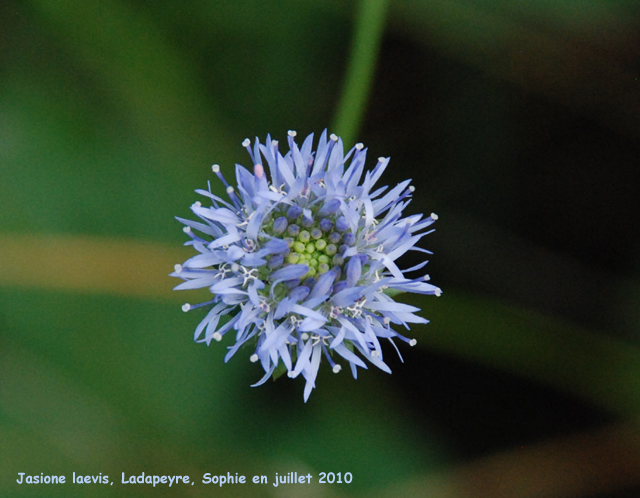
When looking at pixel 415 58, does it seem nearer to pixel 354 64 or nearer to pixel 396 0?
pixel 396 0

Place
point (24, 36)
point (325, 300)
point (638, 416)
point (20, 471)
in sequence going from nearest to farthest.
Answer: point (325, 300) → point (20, 471) → point (24, 36) → point (638, 416)

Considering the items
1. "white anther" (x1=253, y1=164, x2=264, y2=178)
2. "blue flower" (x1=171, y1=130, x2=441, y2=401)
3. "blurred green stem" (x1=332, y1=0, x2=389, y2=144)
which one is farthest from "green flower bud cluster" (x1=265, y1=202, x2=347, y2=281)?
"blurred green stem" (x1=332, y1=0, x2=389, y2=144)

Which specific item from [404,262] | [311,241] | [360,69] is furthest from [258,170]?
[404,262]

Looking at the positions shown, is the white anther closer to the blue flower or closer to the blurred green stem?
the blue flower

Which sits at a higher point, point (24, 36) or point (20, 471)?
point (24, 36)

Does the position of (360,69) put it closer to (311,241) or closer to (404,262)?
(404,262)

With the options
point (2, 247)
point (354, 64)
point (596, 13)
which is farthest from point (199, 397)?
point (596, 13)
